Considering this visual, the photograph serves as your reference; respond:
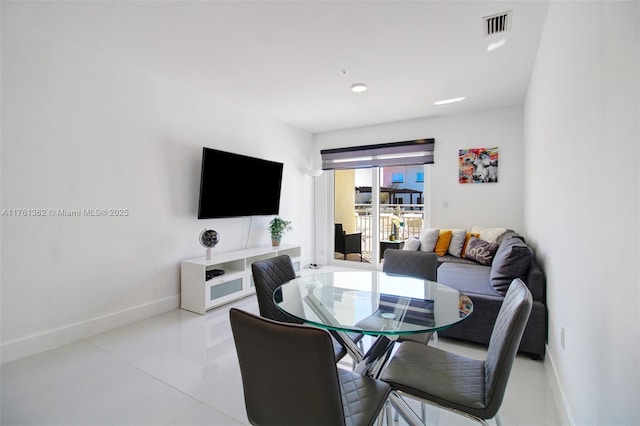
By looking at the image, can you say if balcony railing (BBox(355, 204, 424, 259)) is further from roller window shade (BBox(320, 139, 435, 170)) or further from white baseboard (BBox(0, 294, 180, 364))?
white baseboard (BBox(0, 294, 180, 364))

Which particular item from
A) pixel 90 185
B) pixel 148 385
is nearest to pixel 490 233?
pixel 148 385

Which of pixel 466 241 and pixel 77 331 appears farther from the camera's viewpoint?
pixel 466 241

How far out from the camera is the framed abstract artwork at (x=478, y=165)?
432 cm

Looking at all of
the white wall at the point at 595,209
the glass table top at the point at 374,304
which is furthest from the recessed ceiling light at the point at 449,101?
the glass table top at the point at 374,304

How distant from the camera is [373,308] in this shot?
1727mm

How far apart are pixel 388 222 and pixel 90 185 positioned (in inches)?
169

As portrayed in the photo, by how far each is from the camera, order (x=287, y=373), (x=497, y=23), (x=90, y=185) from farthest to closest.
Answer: (x=90, y=185), (x=497, y=23), (x=287, y=373)

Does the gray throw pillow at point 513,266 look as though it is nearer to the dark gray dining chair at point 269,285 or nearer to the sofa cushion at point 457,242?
the dark gray dining chair at point 269,285

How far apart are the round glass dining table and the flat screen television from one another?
1.98m

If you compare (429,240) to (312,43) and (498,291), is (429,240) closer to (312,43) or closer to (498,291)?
(498,291)

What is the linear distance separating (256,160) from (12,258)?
8.67 ft

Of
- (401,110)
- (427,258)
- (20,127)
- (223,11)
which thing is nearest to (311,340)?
(427,258)

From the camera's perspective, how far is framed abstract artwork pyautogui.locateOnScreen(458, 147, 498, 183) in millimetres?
4324

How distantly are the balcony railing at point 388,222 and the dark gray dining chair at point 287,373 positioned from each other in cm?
434
